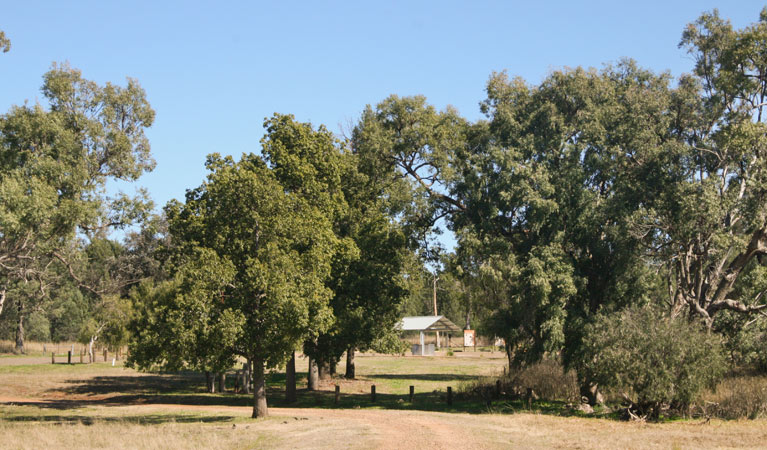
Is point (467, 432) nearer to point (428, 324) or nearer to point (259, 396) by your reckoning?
point (259, 396)

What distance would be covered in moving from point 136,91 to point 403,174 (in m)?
16.5

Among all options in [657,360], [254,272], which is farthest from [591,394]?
[254,272]

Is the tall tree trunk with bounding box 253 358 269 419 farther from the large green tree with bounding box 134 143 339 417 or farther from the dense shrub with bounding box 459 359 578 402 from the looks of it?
the dense shrub with bounding box 459 359 578 402

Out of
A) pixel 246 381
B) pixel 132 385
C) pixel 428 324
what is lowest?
pixel 132 385

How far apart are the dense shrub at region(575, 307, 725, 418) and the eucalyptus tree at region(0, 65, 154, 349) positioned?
24.5 metres

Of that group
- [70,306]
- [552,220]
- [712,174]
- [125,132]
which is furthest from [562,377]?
[70,306]

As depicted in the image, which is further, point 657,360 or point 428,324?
point 428,324

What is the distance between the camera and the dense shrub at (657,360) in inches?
923

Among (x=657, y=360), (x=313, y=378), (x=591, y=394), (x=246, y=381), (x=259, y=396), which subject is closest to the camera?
(x=657, y=360)

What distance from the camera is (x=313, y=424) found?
2405 cm

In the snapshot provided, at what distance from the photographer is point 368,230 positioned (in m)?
34.2

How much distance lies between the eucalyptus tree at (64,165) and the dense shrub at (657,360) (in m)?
24.5

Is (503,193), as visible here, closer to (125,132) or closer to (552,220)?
(552,220)

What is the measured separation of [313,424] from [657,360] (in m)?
12.5
